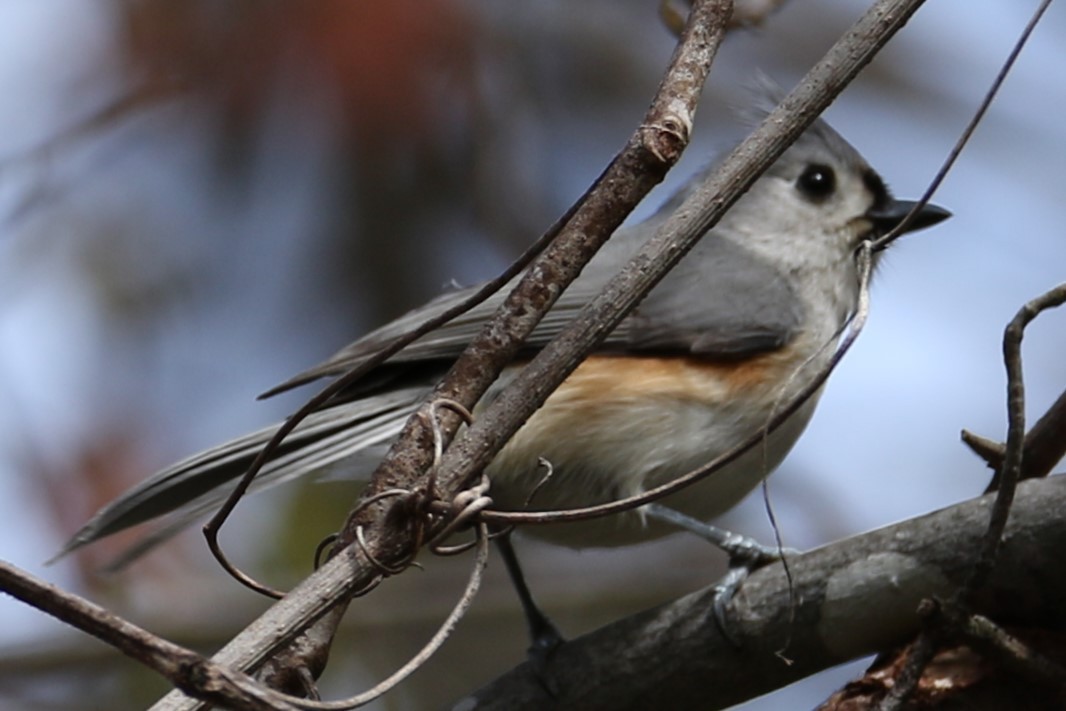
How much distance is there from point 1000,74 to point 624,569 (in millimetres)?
2043

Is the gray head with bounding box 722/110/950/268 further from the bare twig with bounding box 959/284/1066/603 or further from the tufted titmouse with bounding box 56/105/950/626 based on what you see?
the bare twig with bounding box 959/284/1066/603

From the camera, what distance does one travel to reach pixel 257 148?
3410 mm

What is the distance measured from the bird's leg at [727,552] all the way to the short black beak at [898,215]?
0.75 meters

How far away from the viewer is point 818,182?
2.61 m

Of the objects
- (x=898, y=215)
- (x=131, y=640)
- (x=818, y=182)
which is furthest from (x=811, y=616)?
(x=818, y=182)

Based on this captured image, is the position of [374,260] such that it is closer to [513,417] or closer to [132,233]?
[132,233]

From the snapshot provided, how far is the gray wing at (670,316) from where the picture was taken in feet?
6.84

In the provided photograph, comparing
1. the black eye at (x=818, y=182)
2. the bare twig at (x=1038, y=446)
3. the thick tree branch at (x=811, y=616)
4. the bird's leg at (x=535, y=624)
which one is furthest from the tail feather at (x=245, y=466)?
the black eye at (x=818, y=182)

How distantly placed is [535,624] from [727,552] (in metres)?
0.34

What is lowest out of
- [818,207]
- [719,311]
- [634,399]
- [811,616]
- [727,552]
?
[811,616]

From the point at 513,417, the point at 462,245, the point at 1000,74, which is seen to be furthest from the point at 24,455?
the point at 1000,74

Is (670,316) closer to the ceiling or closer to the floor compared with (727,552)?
closer to the ceiling

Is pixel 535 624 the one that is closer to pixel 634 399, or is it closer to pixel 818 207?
pixel 634 399

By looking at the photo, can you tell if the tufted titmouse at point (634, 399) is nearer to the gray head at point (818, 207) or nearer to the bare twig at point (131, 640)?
the gray head at point (818, 207)
